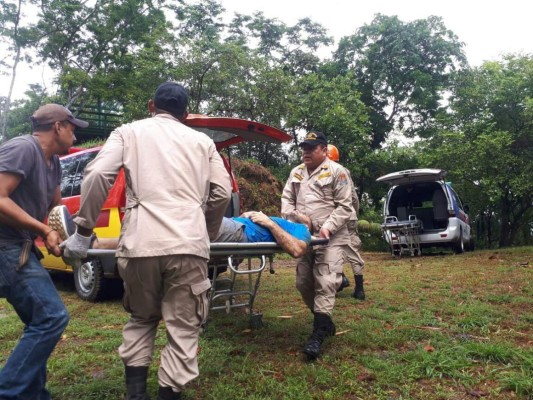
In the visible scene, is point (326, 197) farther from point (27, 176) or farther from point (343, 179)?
point (27, 176)

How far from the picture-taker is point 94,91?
1703 cm

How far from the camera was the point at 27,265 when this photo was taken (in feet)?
8.00

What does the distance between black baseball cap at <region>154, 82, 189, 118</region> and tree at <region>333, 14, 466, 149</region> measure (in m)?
19.7

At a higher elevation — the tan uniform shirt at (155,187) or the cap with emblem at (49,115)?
the cap with emblem at (49,115)

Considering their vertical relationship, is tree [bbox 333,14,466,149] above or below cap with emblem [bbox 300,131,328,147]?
above

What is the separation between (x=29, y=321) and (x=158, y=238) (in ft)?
2.76

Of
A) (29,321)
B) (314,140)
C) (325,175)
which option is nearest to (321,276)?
(325,175)

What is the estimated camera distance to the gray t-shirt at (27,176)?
93.3 inches

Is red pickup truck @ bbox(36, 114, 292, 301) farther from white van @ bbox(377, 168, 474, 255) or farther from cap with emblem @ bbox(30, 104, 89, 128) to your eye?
white van @ bbox(377, 168, 474, 255)

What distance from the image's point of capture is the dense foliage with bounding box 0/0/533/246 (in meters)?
13.9

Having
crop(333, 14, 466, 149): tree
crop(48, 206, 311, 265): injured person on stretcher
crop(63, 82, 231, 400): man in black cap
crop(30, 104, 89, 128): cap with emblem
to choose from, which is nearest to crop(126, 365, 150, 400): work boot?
crop(63, 82, 231, 400): man in black cap

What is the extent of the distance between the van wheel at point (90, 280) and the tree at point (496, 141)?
36.3ft

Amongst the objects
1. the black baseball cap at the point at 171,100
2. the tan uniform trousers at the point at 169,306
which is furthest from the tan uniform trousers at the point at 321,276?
the black baseball cap at the point at 171,100

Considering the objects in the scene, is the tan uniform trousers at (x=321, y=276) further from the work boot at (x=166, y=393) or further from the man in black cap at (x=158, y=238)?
the work boot at (x=166, y=393)
